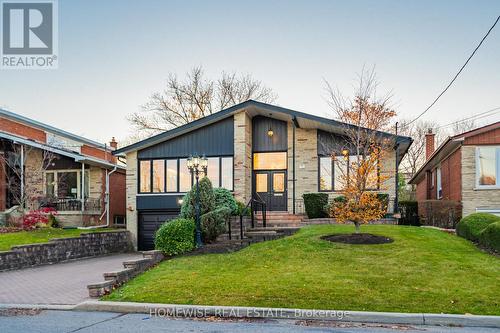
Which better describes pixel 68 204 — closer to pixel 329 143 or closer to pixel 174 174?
pixel 174 174

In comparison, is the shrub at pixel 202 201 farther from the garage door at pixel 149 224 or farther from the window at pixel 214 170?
the garage door at pixel 149 224

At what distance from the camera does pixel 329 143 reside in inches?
795

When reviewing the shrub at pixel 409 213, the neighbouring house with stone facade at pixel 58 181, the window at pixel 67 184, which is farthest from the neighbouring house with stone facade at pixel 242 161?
the window at pixel 67 184

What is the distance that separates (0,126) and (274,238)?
60.1 ft

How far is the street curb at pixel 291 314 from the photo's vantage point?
7.12 meters

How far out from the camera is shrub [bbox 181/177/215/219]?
15.0 meters

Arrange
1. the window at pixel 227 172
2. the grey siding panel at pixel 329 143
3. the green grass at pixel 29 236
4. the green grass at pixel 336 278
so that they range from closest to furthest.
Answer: the green grass at pixel 336 278 → the green grass at pixel 29 236 → the grey siding panel at pixel 329 143 → the window at pixel 227 172

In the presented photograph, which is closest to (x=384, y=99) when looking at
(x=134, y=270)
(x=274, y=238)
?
(x=274, y=238)

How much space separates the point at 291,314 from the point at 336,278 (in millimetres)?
1958

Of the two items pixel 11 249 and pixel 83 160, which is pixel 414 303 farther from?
pixel 83 160

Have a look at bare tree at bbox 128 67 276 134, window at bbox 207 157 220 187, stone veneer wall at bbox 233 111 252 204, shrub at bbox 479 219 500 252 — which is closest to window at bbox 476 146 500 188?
shrub at bbox 479 219 500 252

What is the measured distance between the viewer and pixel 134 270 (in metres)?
11.1

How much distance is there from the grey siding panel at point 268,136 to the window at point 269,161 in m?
0.28

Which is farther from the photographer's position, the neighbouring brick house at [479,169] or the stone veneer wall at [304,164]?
the stone veneer wall at [304,164]
